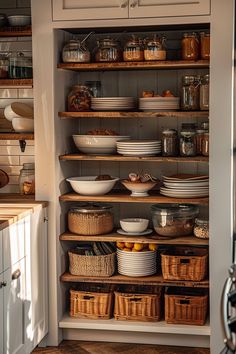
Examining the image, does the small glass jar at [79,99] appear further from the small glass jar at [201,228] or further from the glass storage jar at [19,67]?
the small glass jar at [201,228]

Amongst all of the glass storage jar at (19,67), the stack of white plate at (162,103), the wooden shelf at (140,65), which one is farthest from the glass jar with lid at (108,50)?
the glass storage jar at (19,67)

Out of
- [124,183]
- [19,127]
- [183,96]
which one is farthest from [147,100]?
[19,127]

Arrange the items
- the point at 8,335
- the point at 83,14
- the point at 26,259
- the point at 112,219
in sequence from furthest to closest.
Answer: the point at 112,219 → the point at 83,14 → the point at 26,259 → the point at 8,335

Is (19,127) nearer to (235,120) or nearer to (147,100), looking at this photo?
(147,100)

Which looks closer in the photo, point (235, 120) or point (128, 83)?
point (235, 120)

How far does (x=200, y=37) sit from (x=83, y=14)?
72 centimetres

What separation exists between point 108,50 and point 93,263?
1.34 metres

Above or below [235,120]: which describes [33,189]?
below

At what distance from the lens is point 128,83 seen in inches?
194

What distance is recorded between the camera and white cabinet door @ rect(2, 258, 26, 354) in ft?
12.6

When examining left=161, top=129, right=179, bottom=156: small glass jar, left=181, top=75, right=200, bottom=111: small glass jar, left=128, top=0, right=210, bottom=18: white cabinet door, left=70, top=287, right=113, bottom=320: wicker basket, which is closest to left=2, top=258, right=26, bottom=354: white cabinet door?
left=70, top=287, right=113, bottom=320: wicker basket

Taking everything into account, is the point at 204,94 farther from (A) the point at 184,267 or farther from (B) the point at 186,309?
(B) the point at 186,309

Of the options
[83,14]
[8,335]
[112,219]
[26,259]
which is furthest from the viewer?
[112,219]

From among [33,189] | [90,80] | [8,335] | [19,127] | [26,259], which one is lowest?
[8,335]
